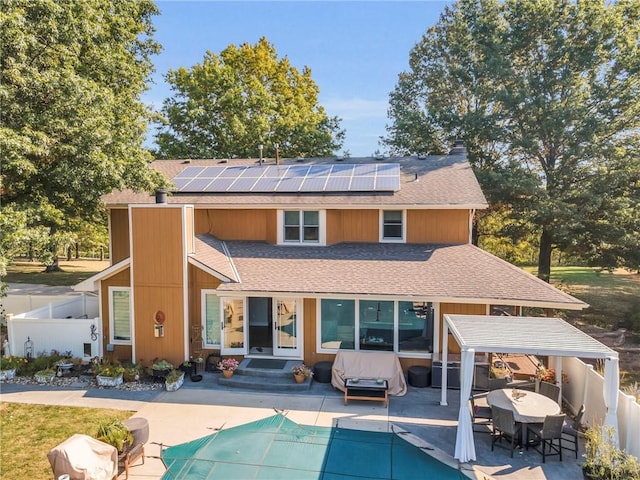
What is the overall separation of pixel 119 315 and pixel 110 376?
2348mm

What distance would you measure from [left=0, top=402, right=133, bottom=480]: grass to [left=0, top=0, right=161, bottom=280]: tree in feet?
18.8

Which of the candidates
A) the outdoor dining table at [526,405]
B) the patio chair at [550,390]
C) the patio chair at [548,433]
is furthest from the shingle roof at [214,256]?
the patio chair at [550,390]

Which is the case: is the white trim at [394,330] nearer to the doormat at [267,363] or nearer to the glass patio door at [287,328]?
the glass patio door at [287,328]

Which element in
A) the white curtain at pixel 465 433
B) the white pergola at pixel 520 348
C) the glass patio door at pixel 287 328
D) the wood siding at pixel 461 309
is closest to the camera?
the white pergola at pixel 520 348

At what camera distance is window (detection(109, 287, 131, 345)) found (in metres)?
13.5

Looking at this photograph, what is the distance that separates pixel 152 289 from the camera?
1297 centimetres

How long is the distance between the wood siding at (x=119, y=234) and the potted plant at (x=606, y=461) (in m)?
15.7

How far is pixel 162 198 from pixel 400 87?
75.6ft

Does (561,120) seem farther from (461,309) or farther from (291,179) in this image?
(291,179)

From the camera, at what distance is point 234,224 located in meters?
16.2

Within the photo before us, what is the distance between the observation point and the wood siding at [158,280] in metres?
12.8

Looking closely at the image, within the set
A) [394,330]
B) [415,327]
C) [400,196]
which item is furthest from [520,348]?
[400,196]

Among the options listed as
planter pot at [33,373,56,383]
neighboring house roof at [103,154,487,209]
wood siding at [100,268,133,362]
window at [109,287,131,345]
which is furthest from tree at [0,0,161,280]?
planter pot at [33,373,56,383]

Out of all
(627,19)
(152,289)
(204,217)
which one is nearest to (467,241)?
(204,217)
